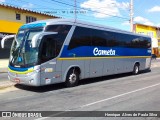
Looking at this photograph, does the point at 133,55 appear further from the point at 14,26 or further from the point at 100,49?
the point at 14,26

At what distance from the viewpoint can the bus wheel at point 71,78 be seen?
14.1 m

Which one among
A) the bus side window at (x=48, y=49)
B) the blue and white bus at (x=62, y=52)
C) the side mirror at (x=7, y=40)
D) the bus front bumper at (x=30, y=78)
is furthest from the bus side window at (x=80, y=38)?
the side mirror at (x=7, y=40)

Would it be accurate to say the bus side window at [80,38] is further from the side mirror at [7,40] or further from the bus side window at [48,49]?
the side mirror at [7,40]

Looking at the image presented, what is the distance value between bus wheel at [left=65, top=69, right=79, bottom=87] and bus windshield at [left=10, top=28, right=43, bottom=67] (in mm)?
2475

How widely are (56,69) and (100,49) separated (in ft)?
13.5

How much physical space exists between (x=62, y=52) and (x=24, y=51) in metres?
1.85

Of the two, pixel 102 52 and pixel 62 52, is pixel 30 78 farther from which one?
pixel 102 52

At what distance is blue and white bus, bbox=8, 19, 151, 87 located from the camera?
12227 millimetres

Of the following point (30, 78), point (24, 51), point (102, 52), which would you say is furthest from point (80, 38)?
point (30, 78)

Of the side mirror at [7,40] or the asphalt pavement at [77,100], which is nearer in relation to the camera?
the asphalt pavement at [77,100]

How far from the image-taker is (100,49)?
54.0 feet

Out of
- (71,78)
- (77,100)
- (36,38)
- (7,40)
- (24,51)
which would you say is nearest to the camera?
(77,100)

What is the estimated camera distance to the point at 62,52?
13.4m

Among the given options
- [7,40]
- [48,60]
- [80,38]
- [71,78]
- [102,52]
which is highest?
[80,38]
